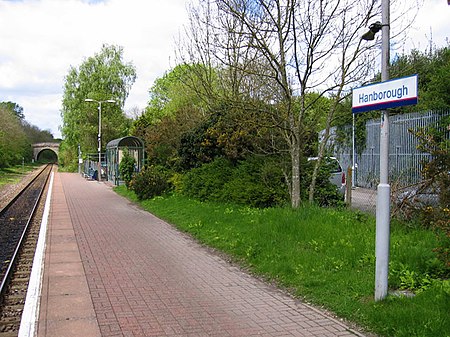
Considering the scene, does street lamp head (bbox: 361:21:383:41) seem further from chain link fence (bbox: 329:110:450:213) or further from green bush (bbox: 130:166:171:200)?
green bush (bbox: 130:166:171:200)

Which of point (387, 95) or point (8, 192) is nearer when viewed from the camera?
point (387, 95)

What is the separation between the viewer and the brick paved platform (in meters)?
5.20

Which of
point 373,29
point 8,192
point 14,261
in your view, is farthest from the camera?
point 8,192

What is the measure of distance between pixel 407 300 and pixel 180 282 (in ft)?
10.6

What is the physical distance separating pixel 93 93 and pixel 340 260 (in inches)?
1973

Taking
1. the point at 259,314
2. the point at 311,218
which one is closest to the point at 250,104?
the point at 311,218

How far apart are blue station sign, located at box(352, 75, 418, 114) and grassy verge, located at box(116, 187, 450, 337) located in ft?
6.73

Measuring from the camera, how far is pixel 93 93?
53750 millimetres

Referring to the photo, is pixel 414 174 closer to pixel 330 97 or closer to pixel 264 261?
pixel 330 97

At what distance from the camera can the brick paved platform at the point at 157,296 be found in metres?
5.20

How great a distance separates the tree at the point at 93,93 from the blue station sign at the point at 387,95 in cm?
4852

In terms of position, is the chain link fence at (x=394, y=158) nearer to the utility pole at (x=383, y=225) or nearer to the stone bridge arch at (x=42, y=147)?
the utility pole at (x=383, y=225)

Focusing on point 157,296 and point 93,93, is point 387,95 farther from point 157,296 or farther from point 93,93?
point 93,93

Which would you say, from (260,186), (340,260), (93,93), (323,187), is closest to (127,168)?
(260,186)
